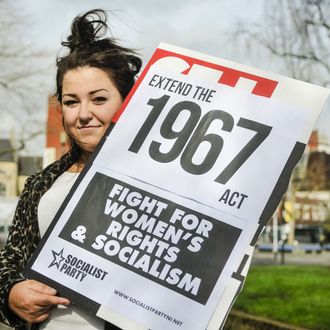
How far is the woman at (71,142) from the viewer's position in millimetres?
1836

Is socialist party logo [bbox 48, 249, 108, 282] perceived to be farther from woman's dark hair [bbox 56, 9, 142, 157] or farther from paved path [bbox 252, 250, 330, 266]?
paved path [bbox 252, 250, 330, 266]

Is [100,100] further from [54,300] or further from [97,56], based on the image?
[54,300]

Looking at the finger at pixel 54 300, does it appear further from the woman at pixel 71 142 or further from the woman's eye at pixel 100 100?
the woman's eye at pixel 100 100

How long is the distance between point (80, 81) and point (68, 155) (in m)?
0.28

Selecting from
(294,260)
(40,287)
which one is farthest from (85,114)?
(294,260)

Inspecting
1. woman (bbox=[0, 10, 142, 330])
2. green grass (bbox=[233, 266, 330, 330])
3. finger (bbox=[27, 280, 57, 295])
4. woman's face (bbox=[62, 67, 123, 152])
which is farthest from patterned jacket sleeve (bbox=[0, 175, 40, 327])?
green grass (bbox=[233, 266, 330, 330])

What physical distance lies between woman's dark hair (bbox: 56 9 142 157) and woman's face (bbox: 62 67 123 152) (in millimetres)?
26

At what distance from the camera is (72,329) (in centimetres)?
183

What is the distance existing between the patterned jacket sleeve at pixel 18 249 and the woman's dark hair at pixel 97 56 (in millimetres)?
251

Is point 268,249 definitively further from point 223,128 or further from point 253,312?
point 223,128

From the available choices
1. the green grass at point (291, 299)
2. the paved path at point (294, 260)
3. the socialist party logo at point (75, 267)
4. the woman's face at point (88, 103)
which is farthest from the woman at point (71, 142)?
the paved path at point (294, 260)

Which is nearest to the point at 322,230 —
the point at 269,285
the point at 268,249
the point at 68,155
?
the point at 268,249

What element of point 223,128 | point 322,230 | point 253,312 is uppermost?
point 322,230

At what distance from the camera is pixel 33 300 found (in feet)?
5.70
